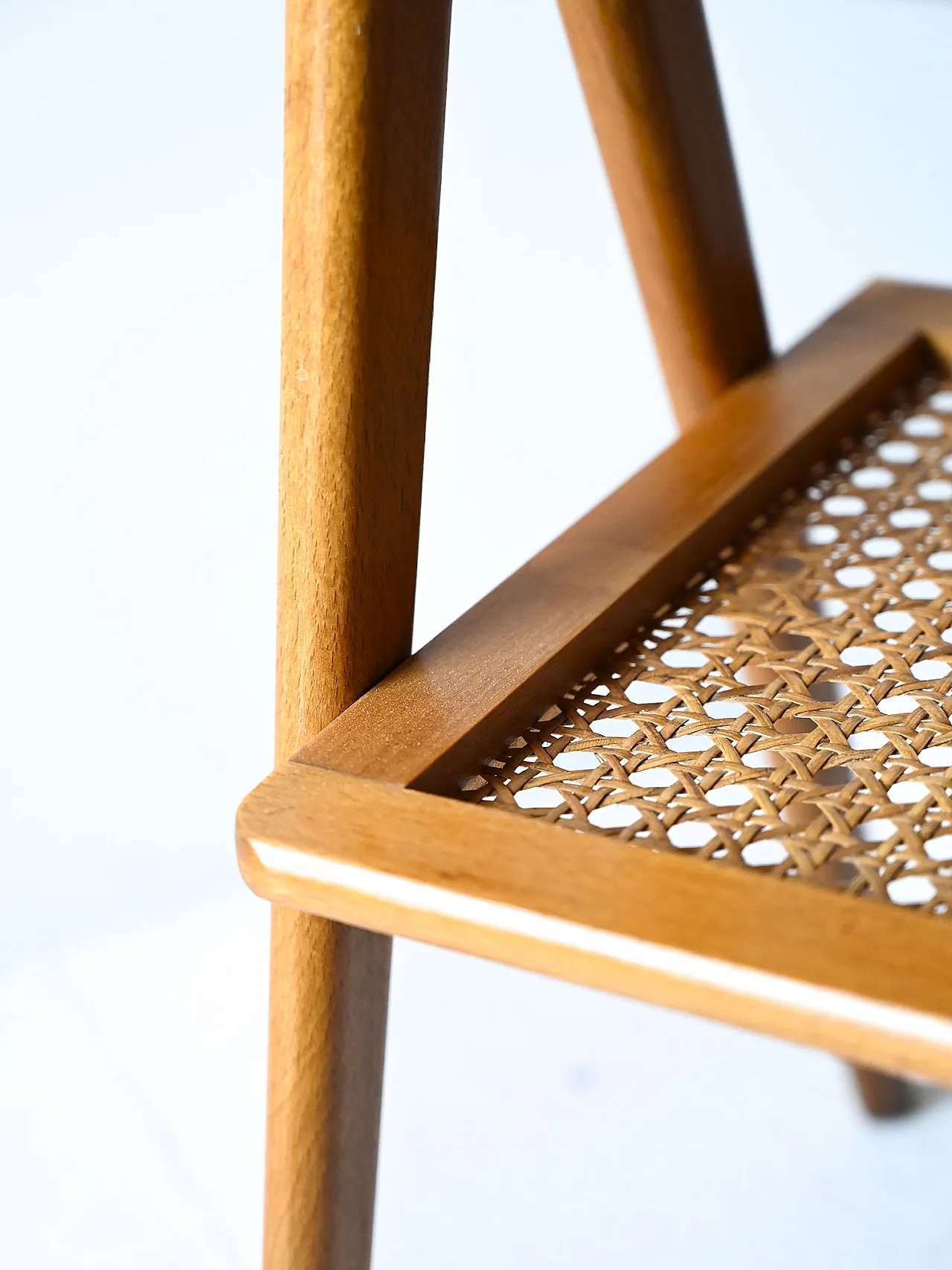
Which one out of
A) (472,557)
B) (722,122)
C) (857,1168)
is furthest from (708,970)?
(472,557)

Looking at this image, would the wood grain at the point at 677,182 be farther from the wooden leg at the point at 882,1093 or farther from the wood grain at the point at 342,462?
the wooden leg at the point at 882,1093

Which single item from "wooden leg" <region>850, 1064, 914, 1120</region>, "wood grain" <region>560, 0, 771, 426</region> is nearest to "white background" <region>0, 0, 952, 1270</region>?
"wooden leg" <region>850, 1064, 914, 1120</region>

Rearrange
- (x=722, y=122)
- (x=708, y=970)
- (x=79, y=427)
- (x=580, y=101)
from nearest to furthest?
(x=708, y=970) < (x=722, y=122) < (x=79, y=427) < (x=580, y=101)

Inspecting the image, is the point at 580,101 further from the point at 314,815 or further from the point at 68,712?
the point at 314,815

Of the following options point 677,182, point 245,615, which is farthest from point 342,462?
point 245,615

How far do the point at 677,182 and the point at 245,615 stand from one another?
31cm

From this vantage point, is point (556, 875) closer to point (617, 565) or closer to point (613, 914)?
point (613, 914)

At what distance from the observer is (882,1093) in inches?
25.3

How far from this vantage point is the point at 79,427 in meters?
0.59

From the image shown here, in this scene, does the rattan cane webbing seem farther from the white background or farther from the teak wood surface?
the white background

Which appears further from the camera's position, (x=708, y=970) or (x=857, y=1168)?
(x=857, y=1168)

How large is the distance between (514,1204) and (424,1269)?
0.05 m

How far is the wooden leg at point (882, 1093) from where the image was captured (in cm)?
63

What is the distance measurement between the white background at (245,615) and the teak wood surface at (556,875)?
0.90 feet
